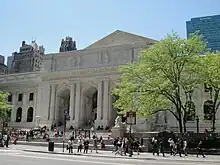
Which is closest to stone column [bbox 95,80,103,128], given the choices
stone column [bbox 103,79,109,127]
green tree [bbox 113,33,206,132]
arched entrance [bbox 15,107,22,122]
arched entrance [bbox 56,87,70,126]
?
stone column [bbox 103,79,109,127]

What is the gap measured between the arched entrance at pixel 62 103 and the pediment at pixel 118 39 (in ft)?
36.7

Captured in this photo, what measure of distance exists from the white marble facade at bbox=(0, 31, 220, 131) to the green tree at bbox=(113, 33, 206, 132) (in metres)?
19.3

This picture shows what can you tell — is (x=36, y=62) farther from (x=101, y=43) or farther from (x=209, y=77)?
(x=209, y=77)

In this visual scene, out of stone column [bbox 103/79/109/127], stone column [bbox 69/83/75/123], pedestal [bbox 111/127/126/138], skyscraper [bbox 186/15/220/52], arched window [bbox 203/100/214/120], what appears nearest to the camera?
pedestal [bbox 111/127/126/138]

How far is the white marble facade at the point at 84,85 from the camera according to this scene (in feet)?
187

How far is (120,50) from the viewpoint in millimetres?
58969

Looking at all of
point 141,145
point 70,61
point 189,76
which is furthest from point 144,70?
point 70,61

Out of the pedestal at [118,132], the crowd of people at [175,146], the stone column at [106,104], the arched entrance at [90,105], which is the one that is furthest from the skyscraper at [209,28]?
the crowd of people at [175,146]

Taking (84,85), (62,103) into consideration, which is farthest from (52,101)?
(84,85)

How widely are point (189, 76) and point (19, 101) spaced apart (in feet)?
157

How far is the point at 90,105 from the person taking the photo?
64.4m

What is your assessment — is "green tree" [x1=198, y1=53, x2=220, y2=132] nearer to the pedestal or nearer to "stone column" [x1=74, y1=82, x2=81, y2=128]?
the pedestal

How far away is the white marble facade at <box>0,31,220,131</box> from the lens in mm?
57125

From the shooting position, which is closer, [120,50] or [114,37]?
[120,50]
